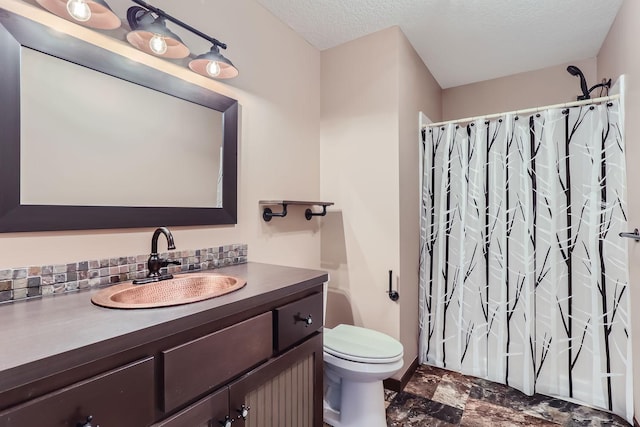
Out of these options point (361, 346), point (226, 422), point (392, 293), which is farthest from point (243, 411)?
point (392, 293)

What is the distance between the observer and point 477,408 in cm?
187

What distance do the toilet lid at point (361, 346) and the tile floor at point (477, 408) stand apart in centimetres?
44

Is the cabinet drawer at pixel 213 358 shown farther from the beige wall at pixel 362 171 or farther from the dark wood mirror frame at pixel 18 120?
the beige wall at pixel 362 171

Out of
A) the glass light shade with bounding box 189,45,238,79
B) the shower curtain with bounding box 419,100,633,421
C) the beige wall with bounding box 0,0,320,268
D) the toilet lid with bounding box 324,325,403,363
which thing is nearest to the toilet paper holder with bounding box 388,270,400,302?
the toilet lid with bounding box 324,325,403,363

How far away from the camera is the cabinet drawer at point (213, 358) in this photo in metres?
0.81

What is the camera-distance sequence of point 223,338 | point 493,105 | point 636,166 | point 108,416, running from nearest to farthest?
point 108,416 < point 223,338 < point 636,166 < point 493,105

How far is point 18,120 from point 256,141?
102cm

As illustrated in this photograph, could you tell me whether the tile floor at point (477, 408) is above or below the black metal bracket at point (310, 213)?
below

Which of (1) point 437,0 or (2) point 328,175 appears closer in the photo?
(1) point 437,0

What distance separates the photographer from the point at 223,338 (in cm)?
93

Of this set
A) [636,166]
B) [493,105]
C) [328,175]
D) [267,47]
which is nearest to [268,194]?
[328,175]

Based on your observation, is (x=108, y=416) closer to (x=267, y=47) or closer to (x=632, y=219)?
(x=267, y=47)

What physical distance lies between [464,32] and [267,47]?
4.33 ft

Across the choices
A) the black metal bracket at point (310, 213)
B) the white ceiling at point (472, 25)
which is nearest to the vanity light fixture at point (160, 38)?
the white ceiling at point (472, 25)
